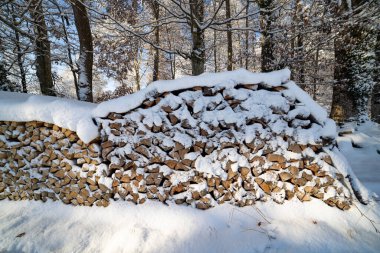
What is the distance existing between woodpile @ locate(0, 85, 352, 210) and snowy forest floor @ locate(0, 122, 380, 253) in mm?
142

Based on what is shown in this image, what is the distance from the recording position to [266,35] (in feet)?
17.1

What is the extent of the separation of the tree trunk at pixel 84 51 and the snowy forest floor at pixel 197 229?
3.40 meters

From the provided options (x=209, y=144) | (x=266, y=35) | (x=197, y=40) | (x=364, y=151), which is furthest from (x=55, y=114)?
(x=364, y=151)

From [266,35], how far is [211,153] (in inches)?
148

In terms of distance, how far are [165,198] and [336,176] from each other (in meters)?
2.31

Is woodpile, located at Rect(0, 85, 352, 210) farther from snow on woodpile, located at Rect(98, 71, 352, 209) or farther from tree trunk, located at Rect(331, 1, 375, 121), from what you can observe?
tree trunk, located at Rect(331, 1, 375, 121)

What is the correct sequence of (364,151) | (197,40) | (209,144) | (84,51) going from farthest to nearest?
(84,51) → (197,40) → (364,151) → (209,144)

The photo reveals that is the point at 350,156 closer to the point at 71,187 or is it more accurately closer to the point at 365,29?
the point at 365,29

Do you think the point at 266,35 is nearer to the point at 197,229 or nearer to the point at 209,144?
the point at 209,144

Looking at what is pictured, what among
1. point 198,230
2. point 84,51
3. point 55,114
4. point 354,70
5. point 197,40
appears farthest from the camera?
point 84,51

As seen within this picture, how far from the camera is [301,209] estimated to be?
9.18 ft

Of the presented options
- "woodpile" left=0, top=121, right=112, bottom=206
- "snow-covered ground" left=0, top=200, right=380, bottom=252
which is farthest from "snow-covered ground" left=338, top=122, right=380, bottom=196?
"woodpile" left=0, top=121, right=112, bottom=206

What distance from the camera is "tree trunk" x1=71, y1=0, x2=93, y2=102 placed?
549cm

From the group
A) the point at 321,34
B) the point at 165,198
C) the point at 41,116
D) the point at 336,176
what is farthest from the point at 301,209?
the point at 321,34
